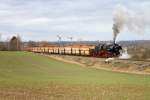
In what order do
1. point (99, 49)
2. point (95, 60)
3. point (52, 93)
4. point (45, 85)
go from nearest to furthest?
point (52, 93) → point (45, 85) → point (95, 60) → point (99, 49)

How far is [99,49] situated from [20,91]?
4177 centimetres

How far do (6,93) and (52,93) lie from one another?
8.65 feet

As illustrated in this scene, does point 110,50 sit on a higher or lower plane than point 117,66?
higher

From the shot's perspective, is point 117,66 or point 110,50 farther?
point 110,50

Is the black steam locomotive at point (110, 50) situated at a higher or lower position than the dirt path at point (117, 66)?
higher

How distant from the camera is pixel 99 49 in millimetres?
67188

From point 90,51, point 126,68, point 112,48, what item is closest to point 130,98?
point 126,68

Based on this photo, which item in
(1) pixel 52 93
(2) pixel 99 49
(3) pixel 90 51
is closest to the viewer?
(1) pixel 52 93

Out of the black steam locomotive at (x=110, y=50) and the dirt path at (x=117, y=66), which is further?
the black steam locomotive at (x=110, y=50)

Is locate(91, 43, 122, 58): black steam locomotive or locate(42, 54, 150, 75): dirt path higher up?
locate(91, 43, 122, 58): black steam locomotive

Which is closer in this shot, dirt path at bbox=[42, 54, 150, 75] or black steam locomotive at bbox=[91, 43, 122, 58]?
dirt path at bbox=[42, 54, 150, 75]

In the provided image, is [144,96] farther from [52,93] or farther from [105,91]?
[52,93]

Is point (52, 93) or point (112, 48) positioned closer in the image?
point (52, 93)

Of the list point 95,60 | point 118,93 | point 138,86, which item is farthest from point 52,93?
point 95,60
